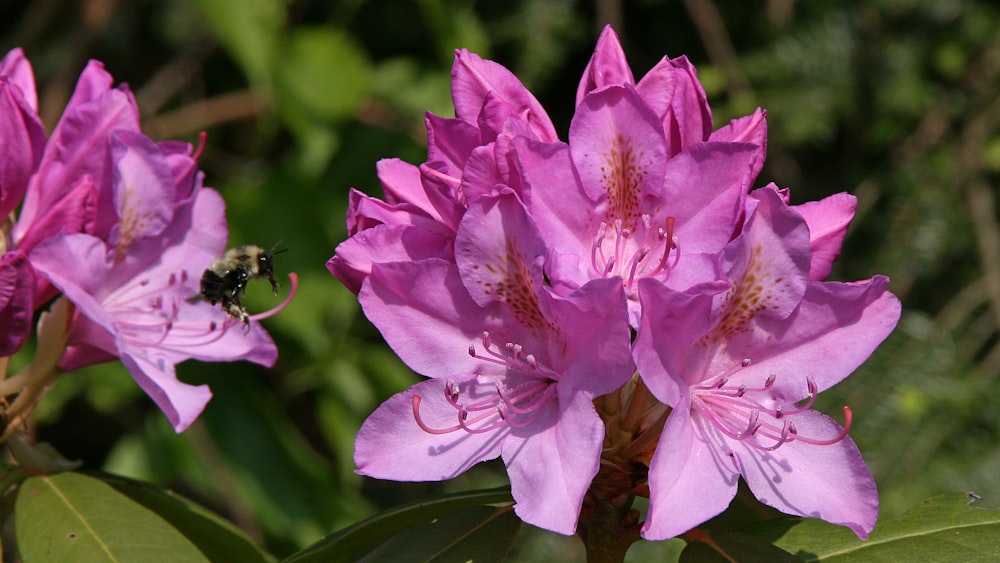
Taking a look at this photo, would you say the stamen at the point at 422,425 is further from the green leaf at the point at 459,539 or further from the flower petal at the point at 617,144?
the flower petal at the point at 617,144

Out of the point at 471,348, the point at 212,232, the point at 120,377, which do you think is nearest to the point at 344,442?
the point at 120,377

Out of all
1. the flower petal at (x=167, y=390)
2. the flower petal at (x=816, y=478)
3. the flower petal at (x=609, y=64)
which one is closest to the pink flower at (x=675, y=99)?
the flower petal at (x=609, y=64)

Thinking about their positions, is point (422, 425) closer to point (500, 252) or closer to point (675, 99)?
point (500, 252)

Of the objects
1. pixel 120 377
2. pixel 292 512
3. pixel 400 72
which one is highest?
pixel 400 72

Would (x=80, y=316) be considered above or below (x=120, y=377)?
above

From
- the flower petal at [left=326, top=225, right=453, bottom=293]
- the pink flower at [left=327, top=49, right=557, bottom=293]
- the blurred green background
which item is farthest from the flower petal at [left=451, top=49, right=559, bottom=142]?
the blurred green background

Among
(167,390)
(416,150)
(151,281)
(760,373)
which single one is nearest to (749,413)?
(760,373)

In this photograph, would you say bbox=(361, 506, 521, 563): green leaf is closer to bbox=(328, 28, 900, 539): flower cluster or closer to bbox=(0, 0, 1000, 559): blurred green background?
bbox=(328, 28, 900, 539): flower cluster

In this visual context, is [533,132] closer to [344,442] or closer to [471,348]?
[471,348]
